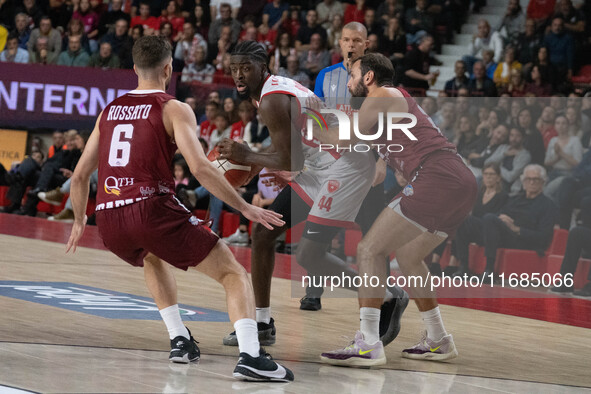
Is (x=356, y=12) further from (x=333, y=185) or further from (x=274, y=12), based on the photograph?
(x=333, y=185)

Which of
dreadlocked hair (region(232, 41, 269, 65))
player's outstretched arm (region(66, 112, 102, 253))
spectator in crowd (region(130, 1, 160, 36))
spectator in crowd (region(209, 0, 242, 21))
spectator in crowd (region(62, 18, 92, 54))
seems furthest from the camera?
spectator in crowd (region(130, 1, 160, 36))

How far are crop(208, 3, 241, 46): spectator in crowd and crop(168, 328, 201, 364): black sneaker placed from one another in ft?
40.2

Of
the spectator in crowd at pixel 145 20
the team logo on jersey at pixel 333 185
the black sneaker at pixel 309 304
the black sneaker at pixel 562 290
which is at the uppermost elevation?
the spectator in crowd at pixel 145 20

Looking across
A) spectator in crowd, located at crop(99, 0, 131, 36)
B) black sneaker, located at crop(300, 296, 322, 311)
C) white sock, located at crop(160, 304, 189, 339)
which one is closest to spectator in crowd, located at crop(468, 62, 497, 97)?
black sneaker, located at crop(300, 296, 322, 311)

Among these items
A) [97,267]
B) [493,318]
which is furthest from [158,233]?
[97,267]

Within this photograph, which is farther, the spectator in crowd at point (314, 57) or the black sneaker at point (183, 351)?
the spectator in crowd at point (314, 57)

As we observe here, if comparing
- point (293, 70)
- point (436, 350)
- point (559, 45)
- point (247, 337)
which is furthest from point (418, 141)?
point (293, 70)

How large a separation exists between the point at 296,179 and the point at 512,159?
15.7ft

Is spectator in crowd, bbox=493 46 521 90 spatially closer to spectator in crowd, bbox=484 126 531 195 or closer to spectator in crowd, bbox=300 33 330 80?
spectator in crowd, bbox=484 126 531 195

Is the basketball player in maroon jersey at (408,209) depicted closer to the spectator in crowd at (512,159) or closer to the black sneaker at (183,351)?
the black sneaker at (183,351)

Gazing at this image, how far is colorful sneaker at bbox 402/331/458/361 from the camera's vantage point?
5.50m

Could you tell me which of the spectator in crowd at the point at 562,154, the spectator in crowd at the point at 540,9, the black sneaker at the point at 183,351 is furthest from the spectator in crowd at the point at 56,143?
the black sneaker at the point at 183,351

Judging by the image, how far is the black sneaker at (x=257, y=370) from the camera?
174 inches

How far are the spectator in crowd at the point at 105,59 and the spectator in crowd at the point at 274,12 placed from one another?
2761 mm
